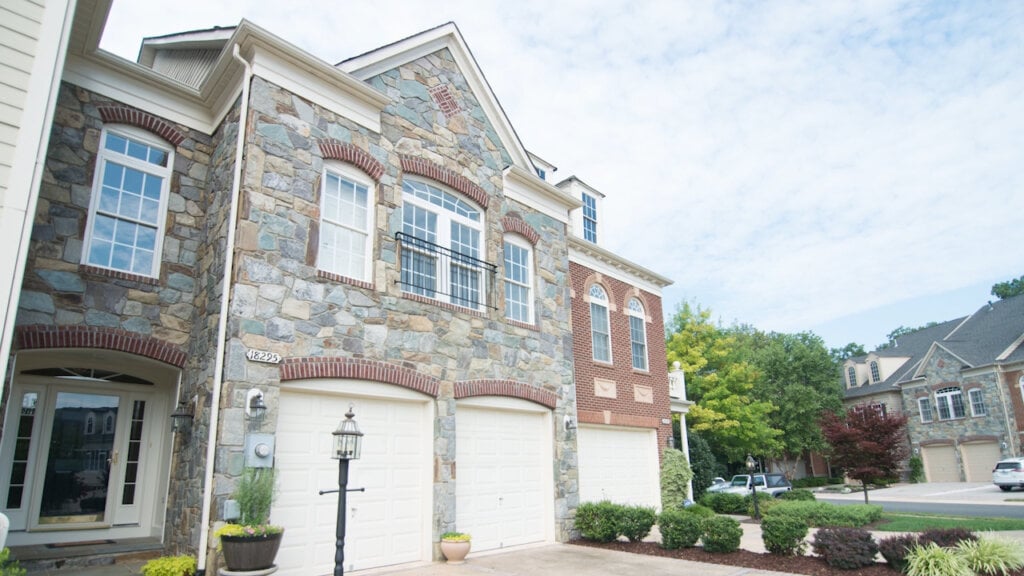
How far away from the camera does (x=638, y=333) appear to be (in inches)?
695

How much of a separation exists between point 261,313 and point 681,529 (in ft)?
24.7

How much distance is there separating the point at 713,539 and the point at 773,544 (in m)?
0.90

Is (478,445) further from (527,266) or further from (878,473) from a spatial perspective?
(878,473)

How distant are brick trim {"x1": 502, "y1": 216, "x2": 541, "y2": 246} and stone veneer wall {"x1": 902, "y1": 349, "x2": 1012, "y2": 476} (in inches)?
1194

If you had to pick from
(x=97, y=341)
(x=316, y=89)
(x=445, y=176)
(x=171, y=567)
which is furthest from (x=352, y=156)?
(x=171, y=567)

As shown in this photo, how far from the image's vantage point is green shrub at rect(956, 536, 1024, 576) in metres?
7.72

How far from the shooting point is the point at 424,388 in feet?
32.0

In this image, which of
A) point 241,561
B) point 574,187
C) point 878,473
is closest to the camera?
point 241,561

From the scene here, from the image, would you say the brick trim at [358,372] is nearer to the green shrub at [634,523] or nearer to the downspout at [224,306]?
the downspout at [224,306]

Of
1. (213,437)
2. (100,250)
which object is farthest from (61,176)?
(213,437)

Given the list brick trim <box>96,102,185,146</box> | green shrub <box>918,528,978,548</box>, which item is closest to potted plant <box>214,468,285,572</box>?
brick trim <box>96,102,185,146</box>

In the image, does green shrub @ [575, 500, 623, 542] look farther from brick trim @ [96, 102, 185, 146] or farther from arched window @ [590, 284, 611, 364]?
brick trim @ [96, 102, 185, 146]

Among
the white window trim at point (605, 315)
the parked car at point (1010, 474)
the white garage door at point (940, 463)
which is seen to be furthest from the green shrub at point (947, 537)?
the white garage door at point (940, 463)

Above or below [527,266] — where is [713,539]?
below
